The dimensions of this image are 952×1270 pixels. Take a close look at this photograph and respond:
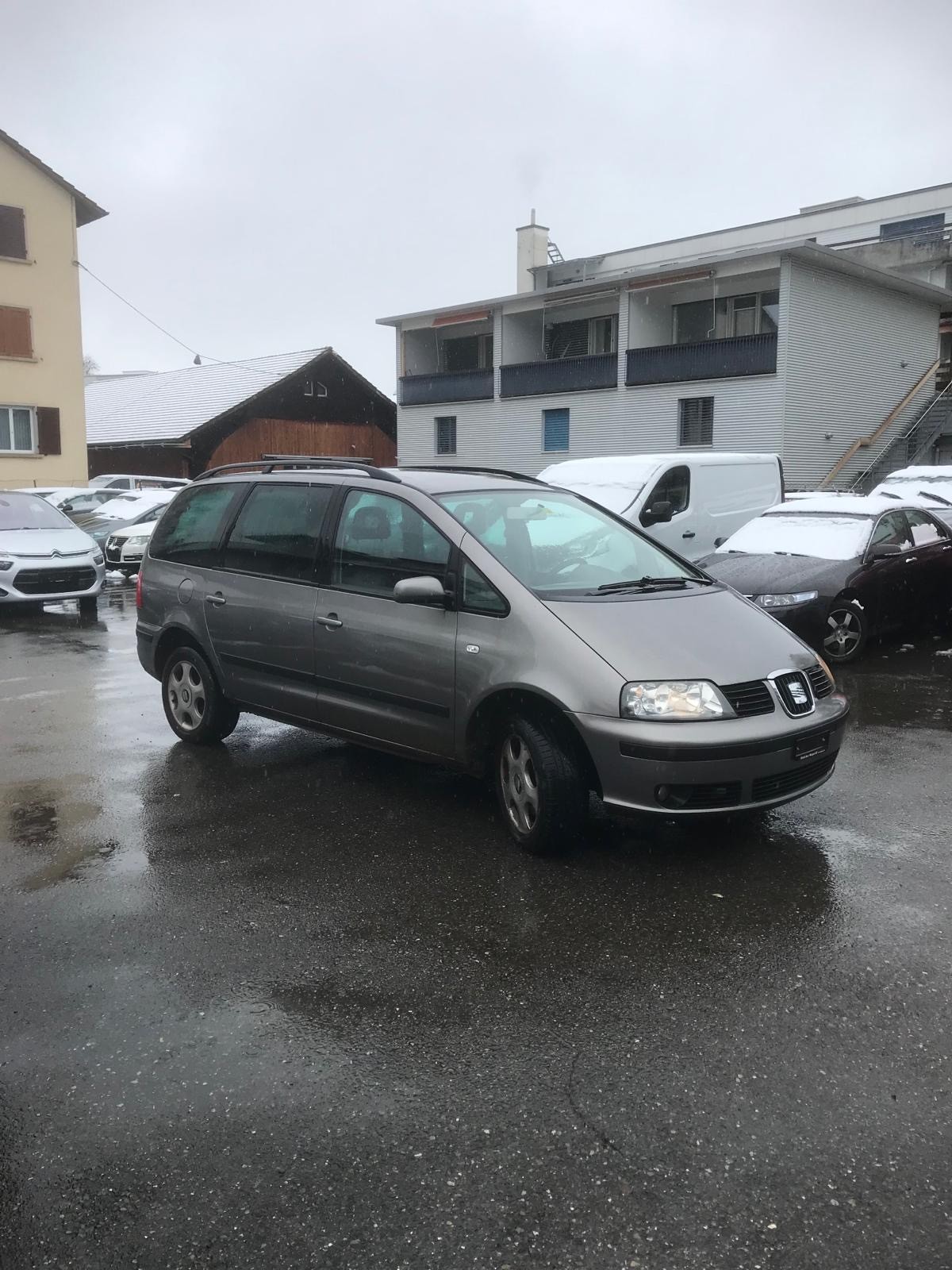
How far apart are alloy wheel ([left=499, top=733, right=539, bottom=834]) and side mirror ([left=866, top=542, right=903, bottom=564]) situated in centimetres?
634

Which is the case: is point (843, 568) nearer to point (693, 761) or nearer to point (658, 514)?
point (658, 514)

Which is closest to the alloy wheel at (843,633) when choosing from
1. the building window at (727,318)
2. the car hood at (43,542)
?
the car hood at (43,542)

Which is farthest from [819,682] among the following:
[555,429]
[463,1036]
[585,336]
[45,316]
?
[585,336]

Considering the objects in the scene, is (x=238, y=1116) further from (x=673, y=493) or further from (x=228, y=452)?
(x=228, y=452)

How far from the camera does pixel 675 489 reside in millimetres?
13523

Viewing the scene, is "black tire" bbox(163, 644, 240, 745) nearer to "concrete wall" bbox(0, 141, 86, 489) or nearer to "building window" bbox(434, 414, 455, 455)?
"concrete wall" bbox(0, 141, 86, 489)

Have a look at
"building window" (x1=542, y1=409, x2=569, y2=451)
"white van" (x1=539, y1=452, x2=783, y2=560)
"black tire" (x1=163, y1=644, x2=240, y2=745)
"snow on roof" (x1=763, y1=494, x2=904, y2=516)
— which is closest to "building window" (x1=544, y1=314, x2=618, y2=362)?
"building window" (x1=542, y1=409, x2=569, y2=451)

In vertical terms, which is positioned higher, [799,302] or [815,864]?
[799,302]

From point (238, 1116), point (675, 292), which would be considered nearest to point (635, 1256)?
point (238, 1116)

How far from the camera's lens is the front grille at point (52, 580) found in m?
13.4

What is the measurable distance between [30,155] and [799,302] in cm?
1978

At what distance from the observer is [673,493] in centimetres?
1352

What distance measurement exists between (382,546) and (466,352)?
35616mm

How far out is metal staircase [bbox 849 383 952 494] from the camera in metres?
31.6
